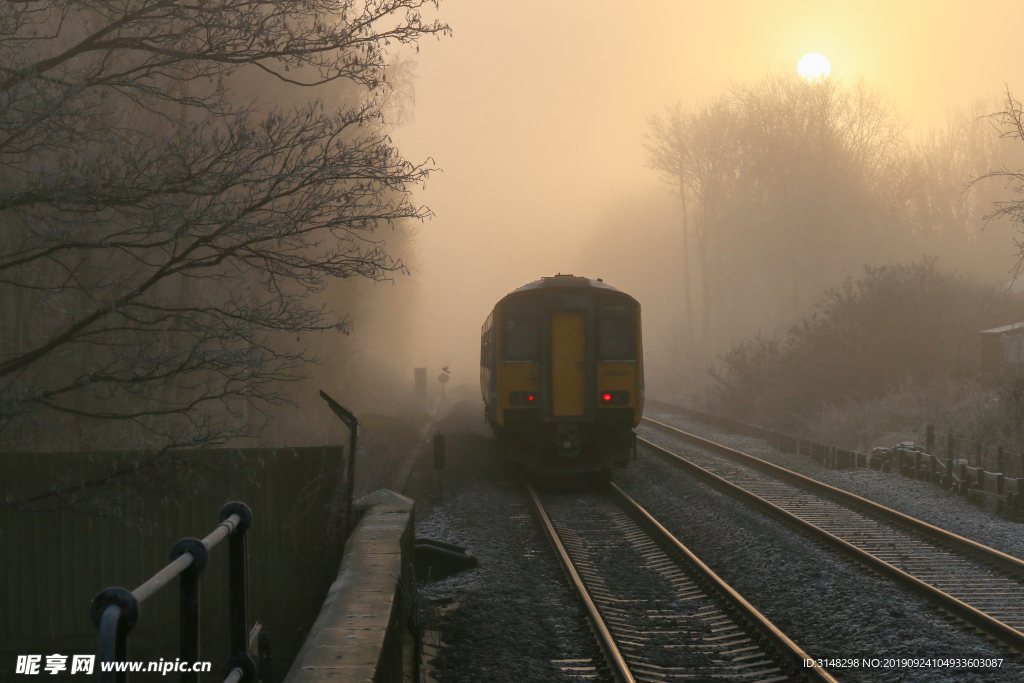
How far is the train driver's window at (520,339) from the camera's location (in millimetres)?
12633

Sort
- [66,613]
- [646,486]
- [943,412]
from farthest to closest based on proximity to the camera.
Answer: [943,412] → [646,486] → [66,613]

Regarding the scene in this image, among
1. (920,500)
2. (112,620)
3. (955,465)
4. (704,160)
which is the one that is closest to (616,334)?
(920,500)

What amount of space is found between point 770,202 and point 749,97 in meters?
5.11

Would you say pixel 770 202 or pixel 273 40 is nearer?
pixel 273 40

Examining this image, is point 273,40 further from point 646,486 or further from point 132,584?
point 646,486

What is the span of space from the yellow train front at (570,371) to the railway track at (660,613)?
8.44 ft

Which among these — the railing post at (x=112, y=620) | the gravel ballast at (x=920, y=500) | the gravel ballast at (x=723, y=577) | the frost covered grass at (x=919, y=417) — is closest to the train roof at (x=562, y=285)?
the gravel ballast at (x=723, y=577)

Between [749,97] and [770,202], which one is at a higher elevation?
[749,97]

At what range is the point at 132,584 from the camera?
762cm

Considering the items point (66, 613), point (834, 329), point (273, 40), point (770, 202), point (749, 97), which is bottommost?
point (66, 613)

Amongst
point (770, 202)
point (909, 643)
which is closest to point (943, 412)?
point (909, 643)

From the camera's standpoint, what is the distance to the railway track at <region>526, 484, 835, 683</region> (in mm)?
5422

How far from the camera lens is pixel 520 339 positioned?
12.7m

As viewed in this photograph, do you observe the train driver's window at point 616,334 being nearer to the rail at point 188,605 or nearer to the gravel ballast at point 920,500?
the gravel ballast at point 920,500
